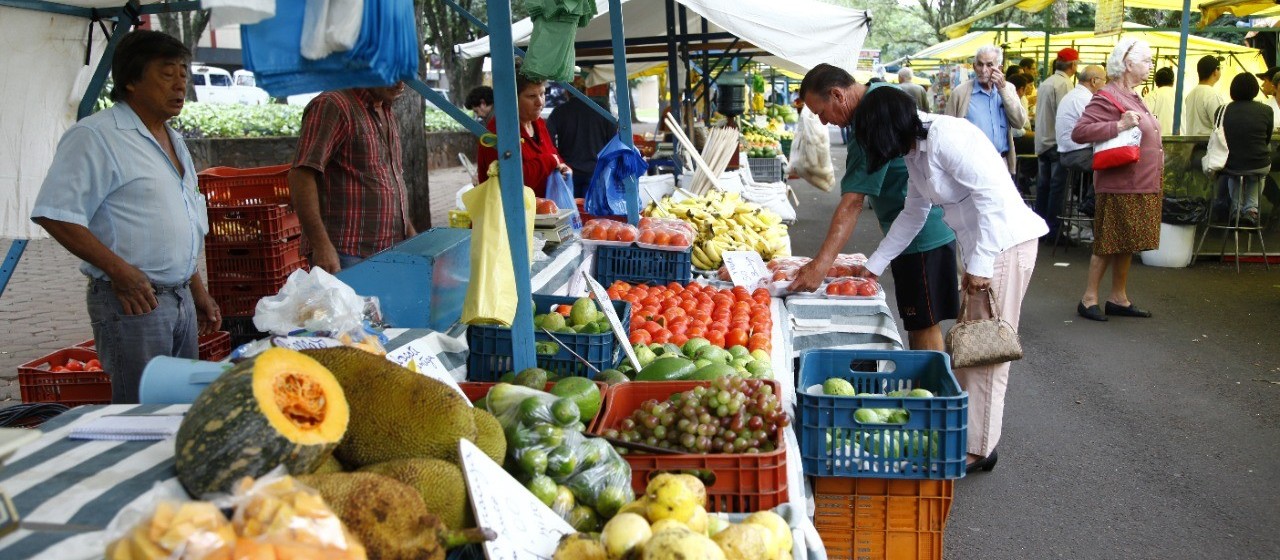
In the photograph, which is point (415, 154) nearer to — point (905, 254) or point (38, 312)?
point (38, 312)

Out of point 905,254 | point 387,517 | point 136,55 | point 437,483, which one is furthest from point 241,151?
point 387,517

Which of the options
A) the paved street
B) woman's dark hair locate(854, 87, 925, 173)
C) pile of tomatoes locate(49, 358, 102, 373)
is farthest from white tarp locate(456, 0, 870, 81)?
pile of tomatoes locate(49, 358, 102, 373)

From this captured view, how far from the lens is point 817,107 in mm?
4680

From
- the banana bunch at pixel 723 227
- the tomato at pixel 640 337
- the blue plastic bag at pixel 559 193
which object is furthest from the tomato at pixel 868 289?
the blue plastic bag at pixel 559 193

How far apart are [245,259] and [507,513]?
15.0ft

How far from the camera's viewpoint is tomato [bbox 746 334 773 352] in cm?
433

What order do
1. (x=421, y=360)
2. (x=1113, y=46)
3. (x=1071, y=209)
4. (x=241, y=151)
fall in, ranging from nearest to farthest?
(x=421, y=360) < (x=1071, y=209) < (x=241, y=151) < (x=1113, y=46)

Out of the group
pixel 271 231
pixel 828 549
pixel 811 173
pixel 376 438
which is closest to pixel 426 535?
pixel 376 438

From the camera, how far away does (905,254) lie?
520 centimetres

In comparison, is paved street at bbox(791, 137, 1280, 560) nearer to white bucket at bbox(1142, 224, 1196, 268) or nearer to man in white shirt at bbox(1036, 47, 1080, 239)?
white bucket at bbox(1142, 224, 1196, 268)

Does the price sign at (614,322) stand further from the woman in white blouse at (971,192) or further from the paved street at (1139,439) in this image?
the paved street at (1139,439)

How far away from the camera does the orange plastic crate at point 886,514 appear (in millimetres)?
3285

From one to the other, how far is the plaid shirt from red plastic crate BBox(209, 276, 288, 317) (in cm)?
161

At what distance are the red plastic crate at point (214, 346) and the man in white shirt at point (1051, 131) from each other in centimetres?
1025
